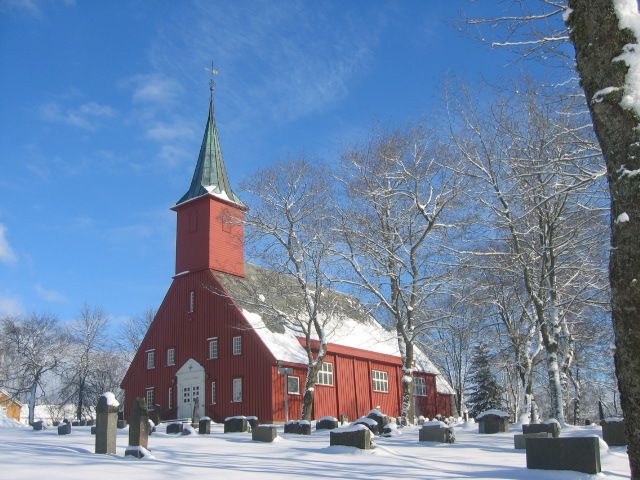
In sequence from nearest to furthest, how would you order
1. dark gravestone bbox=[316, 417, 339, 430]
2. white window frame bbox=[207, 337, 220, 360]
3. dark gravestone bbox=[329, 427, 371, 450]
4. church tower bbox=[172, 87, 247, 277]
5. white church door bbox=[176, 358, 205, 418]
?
dark gravestone bbox=[329, 427, 371, 450] → dark gravestone bbox=[316, 417, 339, 430] → white church door bbox=[176, 358, 205, 418] → white window frame bbox=[207, 337, 220, 360] → church tower bbox=[172, 87, 247, 277]

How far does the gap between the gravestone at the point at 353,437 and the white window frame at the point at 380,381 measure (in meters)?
23.4

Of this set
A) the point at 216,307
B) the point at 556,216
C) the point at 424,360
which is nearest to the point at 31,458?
the point at 556,216

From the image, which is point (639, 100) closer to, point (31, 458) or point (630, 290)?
point (630, 290)

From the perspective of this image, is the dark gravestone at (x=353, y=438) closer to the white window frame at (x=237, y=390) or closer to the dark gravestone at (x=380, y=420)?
the dark gravestone at (x=380, y=420)

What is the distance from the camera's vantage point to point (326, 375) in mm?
33906

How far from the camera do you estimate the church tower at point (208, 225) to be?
35750 millimetres

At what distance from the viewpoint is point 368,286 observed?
24469mm

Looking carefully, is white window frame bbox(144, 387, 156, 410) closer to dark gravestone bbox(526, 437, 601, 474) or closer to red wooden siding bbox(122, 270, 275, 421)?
red wooden siding bbox(122, 270, 275, 421)

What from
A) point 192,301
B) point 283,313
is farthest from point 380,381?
point 192,301

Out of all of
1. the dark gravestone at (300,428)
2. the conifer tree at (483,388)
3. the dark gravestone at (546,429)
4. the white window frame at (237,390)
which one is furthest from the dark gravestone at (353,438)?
the conifer tree at (483,388)

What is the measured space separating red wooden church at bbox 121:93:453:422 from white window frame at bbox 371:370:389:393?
0.07 metres

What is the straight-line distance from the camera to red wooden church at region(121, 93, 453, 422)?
31.5m

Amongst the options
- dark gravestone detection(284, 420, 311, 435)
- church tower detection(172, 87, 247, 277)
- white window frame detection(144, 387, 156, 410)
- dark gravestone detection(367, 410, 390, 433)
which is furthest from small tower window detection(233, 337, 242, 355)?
dark gravestone detection(367, 410, 390, 433)

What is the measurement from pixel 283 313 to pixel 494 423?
42.1ft
